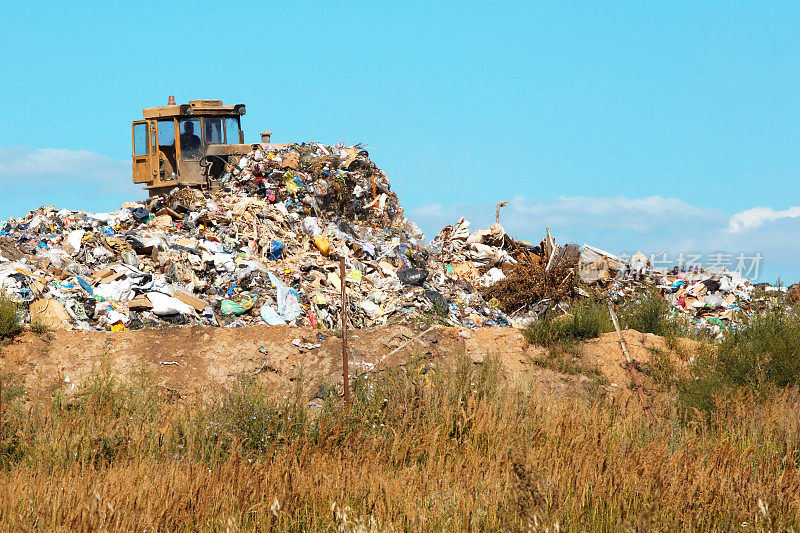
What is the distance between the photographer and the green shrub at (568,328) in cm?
1119

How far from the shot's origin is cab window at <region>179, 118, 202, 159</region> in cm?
1836

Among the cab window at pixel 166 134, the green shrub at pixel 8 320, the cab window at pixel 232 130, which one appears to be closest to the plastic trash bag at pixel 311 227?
the cab window at pixel 232 130

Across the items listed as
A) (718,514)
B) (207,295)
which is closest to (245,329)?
(207,295)

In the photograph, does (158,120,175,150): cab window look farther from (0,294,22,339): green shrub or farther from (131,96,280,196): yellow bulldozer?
(0,294,22,339): green shrub

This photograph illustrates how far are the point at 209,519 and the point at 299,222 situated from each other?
13.1 meters

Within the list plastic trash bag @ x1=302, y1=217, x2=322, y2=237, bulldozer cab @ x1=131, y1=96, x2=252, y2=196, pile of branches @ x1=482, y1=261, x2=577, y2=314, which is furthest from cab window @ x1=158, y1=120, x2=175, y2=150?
pile of branches @ x1=482, y1=261, x2=577, y2=314

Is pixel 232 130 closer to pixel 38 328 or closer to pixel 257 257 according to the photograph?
pixel 257 257

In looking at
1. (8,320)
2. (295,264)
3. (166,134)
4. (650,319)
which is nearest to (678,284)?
(650,319)

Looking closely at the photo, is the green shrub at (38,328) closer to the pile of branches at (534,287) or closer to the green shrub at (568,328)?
the green shrub at (568,328)

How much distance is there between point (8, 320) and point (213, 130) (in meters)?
9.64

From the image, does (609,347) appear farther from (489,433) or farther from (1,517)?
(1,517)

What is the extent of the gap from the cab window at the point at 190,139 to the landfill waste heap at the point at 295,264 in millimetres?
995

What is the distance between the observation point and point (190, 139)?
18.6 metres

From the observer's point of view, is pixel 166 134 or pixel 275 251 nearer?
pixel 275 251
